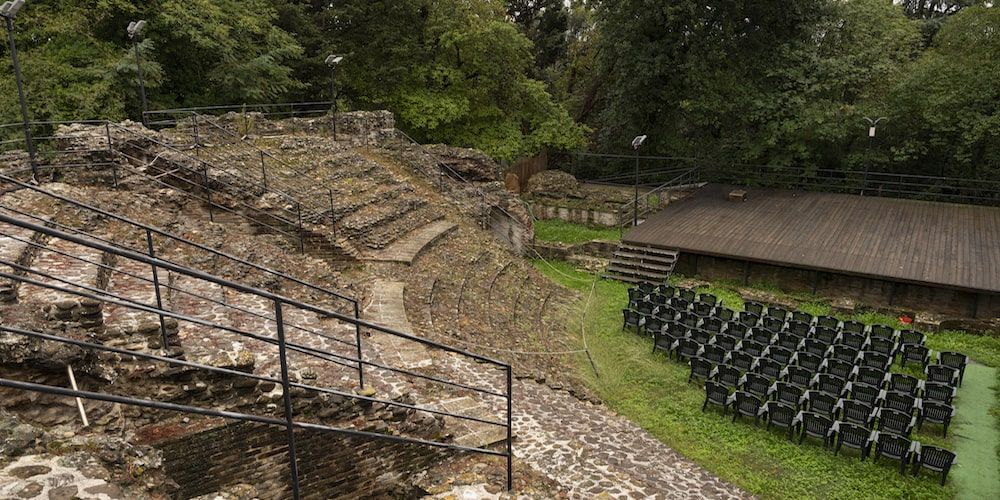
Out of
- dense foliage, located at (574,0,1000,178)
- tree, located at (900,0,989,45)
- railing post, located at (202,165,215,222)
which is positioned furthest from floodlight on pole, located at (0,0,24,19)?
tree, located at (900,0,989,45)

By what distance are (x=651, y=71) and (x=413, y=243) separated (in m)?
16.5

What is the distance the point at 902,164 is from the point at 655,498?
84.7ft

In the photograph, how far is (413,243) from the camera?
15.6m

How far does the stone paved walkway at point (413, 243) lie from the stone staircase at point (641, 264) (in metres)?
5.93

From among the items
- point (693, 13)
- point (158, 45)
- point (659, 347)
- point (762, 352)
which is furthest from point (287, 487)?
point (693, 13)

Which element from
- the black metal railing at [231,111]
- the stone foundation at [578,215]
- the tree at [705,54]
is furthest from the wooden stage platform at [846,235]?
the black metal railing at [231,111]

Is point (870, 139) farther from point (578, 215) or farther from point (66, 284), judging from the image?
point (66, 284)

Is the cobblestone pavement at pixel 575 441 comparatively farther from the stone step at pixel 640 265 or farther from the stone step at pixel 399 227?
the stone step at pixel 640 265

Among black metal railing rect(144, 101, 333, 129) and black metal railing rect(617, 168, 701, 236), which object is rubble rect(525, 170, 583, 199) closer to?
black metal railing rect(617, 168, 701, 236)

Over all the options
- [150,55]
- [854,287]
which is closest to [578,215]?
[854,287]

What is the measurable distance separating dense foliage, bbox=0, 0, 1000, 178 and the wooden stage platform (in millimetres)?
3014

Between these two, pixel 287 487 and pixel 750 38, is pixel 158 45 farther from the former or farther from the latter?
pixel 750 38

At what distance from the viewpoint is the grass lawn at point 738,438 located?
31.5 ft

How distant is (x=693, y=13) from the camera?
995 inches
